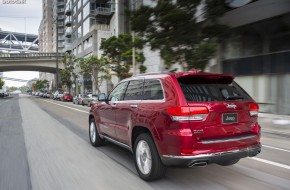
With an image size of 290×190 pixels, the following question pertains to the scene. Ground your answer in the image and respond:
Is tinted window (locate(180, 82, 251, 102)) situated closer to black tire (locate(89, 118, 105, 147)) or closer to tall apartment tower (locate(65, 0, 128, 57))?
black tire (locate(89, 118, 105, 147))

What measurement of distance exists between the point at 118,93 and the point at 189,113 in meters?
2.44

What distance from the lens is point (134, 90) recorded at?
6.13 metres

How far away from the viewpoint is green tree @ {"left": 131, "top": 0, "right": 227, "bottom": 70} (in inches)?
599

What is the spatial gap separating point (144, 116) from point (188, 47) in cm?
1126

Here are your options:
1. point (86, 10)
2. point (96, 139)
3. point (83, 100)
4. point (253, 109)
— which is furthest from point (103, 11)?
point (253, 109)

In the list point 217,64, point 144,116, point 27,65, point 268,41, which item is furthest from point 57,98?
point 144,116

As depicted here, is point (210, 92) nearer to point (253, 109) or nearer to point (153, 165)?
point (253, 109)

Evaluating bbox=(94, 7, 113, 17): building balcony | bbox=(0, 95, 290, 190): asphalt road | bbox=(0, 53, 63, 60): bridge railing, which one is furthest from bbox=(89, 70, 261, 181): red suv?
bbox=(0, 53, 63, 60): bridge railing

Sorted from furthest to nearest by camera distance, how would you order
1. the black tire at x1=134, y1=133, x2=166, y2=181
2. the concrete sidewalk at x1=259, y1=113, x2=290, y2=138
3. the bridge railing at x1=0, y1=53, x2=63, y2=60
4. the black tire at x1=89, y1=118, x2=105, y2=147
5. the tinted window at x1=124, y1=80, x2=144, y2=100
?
the bridge railing at x1=0, y1=53, x2=63, y2=60
the concrete sidewalk at x1=259, y1=113, x2=290, y2=138
the black tire at x1=89, y1=118, x2=105, y2=147
the tinted window at x1=124, y1=80, x2=144, y2=100
the black tire at x1=134, y1=133, x2=166, y2=181

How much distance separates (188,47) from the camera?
16.1m

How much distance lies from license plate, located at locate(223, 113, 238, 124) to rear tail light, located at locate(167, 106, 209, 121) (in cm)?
36

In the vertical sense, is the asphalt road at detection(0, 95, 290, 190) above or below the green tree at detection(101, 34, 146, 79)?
below

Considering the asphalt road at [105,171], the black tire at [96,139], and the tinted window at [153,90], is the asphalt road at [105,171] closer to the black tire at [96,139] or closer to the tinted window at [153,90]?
the black tire at [96,139]

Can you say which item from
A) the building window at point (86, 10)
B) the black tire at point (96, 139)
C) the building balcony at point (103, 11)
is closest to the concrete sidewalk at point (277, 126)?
the black tire at point (96, 139)
